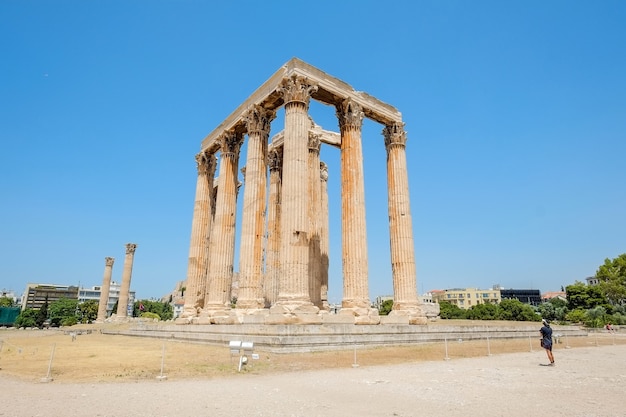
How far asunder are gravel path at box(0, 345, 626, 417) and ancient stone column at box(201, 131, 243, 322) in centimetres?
1679

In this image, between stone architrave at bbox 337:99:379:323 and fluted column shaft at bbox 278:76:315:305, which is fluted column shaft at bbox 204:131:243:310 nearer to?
fluted column shaft at bbox 278:76:315:305

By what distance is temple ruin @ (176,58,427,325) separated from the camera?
21.1 metres

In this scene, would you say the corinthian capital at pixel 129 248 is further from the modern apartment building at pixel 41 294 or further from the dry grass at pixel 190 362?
the modern apartment building at pixel 41 294

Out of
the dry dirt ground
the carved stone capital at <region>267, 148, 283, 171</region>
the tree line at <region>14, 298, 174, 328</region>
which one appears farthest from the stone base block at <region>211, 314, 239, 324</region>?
the tree line at <region>14, 298, 174, 328</region>

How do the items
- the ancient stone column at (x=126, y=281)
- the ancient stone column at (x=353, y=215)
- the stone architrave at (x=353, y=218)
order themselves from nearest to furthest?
the stone architrave at (x=353, y=218) → the ancient stone column at (x=353, y=215) → the ancient stone column at (x=126, y=281)

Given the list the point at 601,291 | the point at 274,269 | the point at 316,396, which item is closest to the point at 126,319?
the point at 274,269

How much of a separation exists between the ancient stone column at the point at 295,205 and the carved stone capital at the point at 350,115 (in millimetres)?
3451

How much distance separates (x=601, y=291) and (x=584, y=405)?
83.8m

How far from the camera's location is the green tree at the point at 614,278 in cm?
7025

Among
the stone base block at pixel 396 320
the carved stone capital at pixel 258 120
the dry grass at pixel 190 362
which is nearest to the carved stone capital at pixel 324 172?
the carved stone capital at pixel 258 120

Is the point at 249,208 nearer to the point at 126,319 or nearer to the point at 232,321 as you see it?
the point at 232,321

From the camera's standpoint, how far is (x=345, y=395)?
818cm

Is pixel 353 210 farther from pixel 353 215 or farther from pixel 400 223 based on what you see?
pixel 400 223

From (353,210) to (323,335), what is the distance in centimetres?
937
